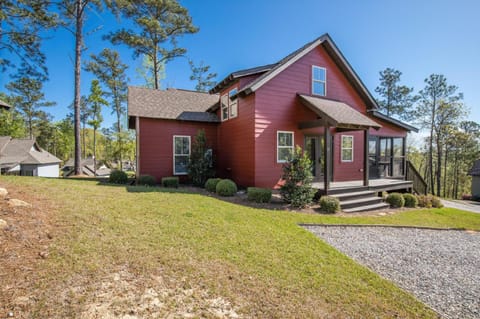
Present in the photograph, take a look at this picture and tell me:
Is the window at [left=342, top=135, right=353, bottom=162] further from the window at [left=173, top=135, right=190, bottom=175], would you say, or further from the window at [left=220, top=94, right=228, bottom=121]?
the window at [left=173, top=135, right=190, bottom=175]

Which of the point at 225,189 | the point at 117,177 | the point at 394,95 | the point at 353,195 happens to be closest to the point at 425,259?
the point at 353,195

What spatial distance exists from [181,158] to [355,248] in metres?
9.72

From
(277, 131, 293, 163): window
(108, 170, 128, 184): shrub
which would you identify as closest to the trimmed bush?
(108, 170, 128, 184): shrub

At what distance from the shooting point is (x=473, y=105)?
23.9m

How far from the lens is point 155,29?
1853 cm

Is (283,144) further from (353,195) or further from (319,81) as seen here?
(319,81)

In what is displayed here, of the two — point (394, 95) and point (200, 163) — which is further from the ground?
point (394, 95)

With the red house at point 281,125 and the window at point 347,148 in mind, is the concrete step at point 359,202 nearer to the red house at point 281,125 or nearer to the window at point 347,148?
the red house at point 281,125

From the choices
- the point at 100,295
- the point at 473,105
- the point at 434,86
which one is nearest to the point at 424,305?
the point at 100,295

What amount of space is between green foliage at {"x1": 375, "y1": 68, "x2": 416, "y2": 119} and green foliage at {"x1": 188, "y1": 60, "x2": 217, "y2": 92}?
2103 centimetres

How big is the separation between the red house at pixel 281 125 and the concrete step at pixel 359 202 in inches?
28.6

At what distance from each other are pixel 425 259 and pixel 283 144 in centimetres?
624

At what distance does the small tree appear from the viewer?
35.7ft

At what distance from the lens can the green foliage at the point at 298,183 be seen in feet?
24.5
